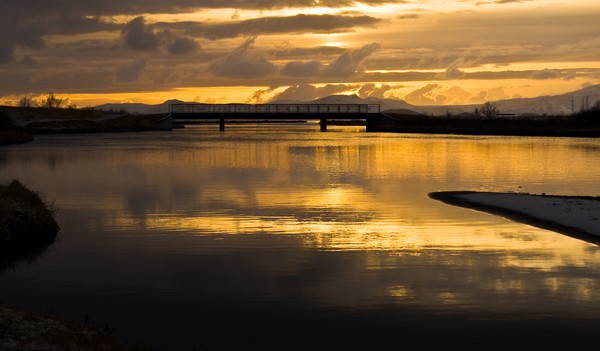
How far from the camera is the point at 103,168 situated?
69.2 meters

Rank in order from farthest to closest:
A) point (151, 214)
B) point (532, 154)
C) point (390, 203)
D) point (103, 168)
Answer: point (532, 154)
point (103, 168)
point (390, 203)
point (151, 214)

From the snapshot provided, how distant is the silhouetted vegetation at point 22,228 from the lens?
27.0 meters

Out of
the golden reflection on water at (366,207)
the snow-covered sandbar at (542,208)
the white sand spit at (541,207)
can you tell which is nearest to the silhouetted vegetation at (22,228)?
the golden reflection on water at (366,207)

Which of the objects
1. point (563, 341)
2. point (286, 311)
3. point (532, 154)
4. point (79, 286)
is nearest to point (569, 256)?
point (563, 341)

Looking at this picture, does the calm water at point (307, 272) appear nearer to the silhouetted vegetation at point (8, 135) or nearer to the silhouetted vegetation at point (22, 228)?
the silhouetted vegetation at point (22, 228)

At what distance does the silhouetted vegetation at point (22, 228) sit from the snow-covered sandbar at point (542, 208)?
20.8 meters

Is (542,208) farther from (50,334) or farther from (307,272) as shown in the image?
(50,334)

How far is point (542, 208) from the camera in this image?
37750mm

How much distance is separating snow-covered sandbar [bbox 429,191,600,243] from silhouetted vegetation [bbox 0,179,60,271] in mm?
20756

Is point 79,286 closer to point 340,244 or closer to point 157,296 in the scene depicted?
point 157,296

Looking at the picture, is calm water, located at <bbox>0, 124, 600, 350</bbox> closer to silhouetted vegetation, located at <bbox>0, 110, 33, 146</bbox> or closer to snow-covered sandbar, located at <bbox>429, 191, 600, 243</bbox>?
snow-covered sandbar, located at <bbox>429, 191, 600, 243</bbox>

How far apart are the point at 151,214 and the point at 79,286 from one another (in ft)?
51.3

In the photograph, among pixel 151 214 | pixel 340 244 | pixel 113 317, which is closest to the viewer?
pixel 113 317

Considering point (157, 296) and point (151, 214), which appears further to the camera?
point (151, 214)
